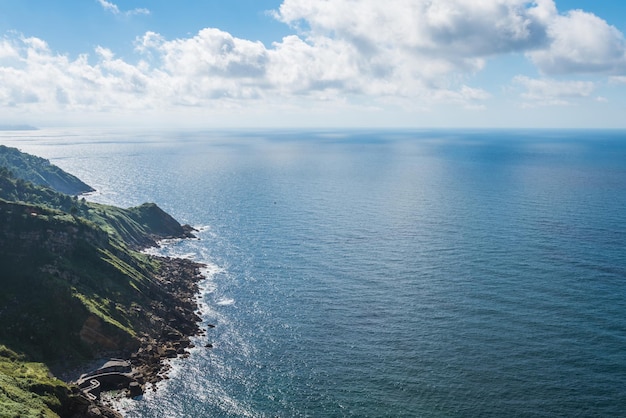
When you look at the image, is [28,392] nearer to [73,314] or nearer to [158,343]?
[73,314]

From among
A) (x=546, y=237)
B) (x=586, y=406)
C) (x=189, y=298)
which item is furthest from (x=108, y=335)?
A: (x=546, y=237)

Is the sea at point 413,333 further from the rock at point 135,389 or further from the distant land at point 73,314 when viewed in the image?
the distant land at point 73,314

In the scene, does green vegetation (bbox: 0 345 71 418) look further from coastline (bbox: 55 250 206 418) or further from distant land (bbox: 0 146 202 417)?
coastline (bbox: 55 250 206 418)

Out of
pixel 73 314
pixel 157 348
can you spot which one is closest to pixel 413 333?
pixel 157 348

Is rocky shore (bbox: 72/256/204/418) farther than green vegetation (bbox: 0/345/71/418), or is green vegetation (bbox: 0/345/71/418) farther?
rocky shore (bbox: 72/256/204/418)

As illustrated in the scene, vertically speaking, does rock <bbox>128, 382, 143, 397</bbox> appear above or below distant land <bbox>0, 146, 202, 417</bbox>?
below

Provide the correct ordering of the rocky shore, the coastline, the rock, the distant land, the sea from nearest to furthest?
the distant land, the sea, the coastline, the rocky shore, the rock

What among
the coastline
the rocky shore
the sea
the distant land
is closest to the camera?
the distant land

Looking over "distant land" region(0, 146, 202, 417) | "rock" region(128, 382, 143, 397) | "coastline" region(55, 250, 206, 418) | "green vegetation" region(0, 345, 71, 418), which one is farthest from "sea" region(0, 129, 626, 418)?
"green vegetation" region(0, 345, 71, 418)
